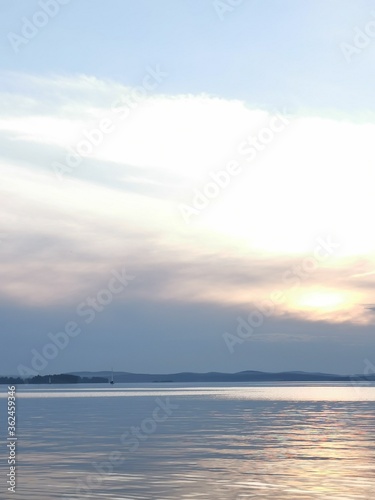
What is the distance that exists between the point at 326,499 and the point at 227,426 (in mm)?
39127

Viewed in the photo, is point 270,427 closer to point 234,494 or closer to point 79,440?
point 79,440

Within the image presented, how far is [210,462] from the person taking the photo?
43344 mm

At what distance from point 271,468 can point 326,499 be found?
9.41 meters

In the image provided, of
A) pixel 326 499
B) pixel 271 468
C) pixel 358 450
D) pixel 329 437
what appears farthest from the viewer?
pixel 329 437

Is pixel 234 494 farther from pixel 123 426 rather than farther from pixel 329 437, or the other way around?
pixel 123 426

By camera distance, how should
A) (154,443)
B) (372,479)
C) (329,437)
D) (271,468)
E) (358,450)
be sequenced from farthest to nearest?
(329,437) < (154,443) < (358,450) < (271,468) < (372,479)

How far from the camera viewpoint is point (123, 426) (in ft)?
227

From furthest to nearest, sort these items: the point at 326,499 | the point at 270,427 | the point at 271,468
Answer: the point at 270,427 < the point at 271,468 < the point at 326,499

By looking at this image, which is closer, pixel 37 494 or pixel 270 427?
pixel 37 494

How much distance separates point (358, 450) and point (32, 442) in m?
21.3

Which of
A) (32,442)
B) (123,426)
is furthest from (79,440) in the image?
(123,426)

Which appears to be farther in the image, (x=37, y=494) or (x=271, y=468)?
(x=271, y=468)

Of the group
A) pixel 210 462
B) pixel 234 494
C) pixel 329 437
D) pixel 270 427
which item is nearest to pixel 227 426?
pixel 270 427

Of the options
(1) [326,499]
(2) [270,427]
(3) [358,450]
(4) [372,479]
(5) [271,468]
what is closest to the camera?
(1) [326,499]
